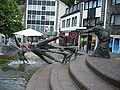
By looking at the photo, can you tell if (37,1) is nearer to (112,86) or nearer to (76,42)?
(76,42)

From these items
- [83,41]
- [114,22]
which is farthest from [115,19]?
[83,41]

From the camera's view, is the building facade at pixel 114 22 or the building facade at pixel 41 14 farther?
the building facade at pixel 41 14

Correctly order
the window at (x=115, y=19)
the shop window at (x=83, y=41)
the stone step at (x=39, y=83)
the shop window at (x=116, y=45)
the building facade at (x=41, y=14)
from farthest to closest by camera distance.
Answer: the building facade at (x=41, y=14) < the shop window at (x=83, y=41) < the window at (x=115, y=19) < the shop window at (x=116, y=45) < the stone step at (x=39, y=83)

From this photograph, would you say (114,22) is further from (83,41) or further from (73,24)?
(73,24)

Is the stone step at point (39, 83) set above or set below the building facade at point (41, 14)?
below

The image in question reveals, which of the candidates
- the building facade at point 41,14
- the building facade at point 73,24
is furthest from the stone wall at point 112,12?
the building facade at point 41,14

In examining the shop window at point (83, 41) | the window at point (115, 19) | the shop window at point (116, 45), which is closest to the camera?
the shop window at point (116, 45)

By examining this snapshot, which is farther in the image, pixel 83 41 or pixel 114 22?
pixel 83 41

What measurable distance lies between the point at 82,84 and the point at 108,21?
18434 mm

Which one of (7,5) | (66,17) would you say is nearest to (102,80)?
(7,5)

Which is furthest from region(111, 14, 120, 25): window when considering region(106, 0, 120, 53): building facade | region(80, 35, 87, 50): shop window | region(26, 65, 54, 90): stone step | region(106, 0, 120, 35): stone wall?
region(26, 65, 54, 90): stone step

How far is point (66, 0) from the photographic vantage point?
198ft

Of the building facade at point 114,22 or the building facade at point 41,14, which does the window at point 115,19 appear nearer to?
the building facade at point 114,22

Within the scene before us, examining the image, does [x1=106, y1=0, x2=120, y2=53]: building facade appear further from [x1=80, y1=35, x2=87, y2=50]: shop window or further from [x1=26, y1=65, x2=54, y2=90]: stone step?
[x1=26, y1=65, x2=54, y2=90]: stone step
